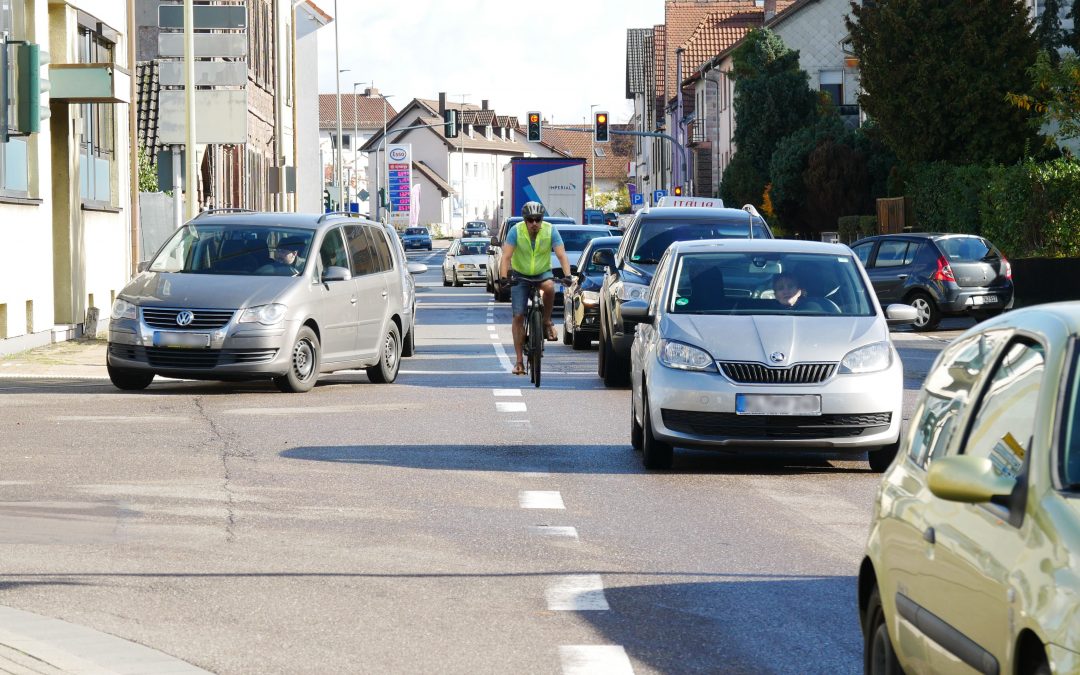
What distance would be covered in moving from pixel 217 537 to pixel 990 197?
88.3 feet

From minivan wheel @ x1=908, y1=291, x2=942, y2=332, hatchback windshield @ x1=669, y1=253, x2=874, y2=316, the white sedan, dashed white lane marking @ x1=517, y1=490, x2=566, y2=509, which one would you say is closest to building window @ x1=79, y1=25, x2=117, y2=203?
minivan wheel @ x1=908, y1=291, x2=942, y2=332

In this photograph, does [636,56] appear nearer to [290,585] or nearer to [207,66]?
[207,66]

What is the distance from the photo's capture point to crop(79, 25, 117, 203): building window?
28.7m

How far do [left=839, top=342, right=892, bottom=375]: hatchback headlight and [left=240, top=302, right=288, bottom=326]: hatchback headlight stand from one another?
709cm

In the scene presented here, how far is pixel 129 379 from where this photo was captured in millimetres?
18594

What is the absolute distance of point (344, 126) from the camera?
195 metres

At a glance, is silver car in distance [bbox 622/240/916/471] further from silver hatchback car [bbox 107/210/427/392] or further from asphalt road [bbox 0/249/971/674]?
silver hatchback car [bbox 107/210/427/392]

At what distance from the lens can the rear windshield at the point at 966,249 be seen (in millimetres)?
31094

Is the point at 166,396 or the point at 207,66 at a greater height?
the point at 207,66

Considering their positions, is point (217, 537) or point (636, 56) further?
point (636, 56)

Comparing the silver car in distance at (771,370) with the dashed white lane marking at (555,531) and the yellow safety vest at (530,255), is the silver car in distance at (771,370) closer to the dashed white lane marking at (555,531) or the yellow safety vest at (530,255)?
the dashed white lane marking at (555,531)

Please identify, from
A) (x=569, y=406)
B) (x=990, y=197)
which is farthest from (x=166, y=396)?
(x=990, y=197)

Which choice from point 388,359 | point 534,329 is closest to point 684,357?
point 534,329

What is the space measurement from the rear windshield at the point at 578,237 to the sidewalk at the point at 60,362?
10679mm
